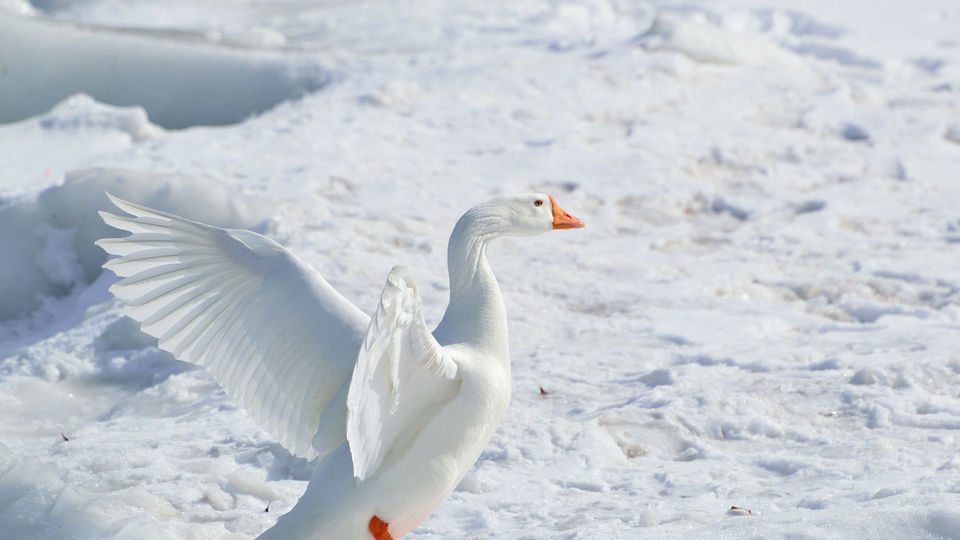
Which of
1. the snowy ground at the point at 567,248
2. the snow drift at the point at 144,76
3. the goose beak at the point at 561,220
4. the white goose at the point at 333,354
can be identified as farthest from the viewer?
the snow drift at the point at 144,76

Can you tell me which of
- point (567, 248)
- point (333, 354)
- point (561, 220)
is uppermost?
point (561, 220)

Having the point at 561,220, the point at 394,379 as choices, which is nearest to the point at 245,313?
the point at 394,379

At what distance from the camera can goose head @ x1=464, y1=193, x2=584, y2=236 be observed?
9.51ft

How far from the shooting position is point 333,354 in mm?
2928

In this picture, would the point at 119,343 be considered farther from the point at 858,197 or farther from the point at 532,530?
the point at 858,197

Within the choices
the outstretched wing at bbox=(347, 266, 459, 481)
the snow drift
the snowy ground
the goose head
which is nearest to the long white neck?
the goose head

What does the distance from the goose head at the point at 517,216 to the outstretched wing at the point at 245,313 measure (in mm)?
430

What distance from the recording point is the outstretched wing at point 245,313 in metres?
2.96

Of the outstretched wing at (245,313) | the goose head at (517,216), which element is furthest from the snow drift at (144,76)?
the goose head at (517,216)

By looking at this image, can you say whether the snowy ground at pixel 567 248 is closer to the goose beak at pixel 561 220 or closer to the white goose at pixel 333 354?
the white goose at pixel 333 354

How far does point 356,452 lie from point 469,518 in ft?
3.07

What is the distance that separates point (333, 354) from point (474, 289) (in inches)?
16.5

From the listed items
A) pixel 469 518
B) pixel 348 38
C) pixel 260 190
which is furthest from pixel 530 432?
pixel 348 38

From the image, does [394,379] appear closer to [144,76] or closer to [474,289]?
[474,289]
